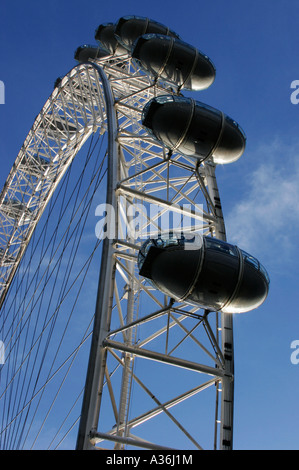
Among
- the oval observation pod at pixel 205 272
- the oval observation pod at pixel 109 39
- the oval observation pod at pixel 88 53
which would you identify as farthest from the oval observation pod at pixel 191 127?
the oval observation pod at pixel 88 53

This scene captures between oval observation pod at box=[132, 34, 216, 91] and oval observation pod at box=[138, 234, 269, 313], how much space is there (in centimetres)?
871

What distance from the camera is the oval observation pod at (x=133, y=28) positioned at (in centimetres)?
2019

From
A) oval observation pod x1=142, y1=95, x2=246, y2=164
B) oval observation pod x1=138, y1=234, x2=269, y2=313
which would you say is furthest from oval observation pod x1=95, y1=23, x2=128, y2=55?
oval observation pod x1=138, y1=234, x2=269, y2=313

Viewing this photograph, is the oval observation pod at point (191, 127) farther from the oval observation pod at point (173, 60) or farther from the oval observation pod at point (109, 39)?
the oval observation pod at point (109, 39)

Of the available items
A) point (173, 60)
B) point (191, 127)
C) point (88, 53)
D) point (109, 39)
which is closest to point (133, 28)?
point (109, 39)

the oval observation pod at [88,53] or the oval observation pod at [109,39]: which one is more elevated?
the oval observation pod at [88,53]

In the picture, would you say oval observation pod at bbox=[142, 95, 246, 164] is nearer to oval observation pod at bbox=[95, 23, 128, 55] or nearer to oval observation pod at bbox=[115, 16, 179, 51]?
oval observation pod at bbox=[115, 16, 179, 51]

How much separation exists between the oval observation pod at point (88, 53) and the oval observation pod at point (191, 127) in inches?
553

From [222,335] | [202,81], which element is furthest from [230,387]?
[202,81]

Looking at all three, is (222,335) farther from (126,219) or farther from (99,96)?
(99,96)

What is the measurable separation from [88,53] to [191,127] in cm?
1566

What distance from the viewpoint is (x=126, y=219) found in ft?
48.3
